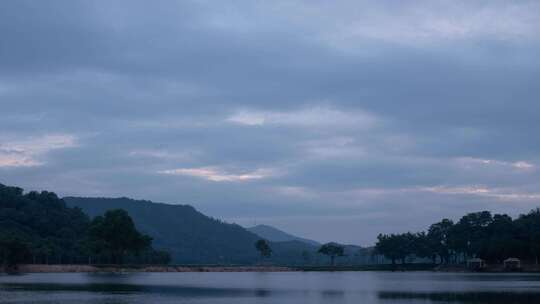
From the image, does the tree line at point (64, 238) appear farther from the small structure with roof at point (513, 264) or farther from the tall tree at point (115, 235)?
the small structure with roof at point (513, 264)

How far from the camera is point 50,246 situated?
15375 centimetres

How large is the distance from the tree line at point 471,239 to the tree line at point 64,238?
63713 mm

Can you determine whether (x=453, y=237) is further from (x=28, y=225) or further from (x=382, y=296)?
(x=382, y=296)

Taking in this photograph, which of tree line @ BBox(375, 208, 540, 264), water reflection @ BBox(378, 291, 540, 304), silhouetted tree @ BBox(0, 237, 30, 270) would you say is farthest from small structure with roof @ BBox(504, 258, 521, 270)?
silhouetted tree @ BBox(0, 237, 30, 270)

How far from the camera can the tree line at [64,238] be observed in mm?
132125

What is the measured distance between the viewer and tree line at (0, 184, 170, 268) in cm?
13212

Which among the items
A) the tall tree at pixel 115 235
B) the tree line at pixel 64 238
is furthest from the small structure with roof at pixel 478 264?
the tall tree at pixel 115 235

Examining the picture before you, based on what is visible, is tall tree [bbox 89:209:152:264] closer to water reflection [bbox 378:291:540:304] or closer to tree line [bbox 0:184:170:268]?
tree line [bbox 0:184:170:268]

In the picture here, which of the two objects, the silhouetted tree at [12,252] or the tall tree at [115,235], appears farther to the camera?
the tall tree at [115,235]

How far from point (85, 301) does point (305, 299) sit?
14.2 metres

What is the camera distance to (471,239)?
18038 cm

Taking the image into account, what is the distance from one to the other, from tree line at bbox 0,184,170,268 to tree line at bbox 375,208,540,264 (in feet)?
209

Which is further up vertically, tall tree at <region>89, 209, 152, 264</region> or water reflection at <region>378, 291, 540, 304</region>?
tall tree at <region>89, 209, 152, 264</region>

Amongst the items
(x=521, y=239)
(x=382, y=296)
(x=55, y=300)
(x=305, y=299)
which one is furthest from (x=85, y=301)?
(x=521, y=239)
